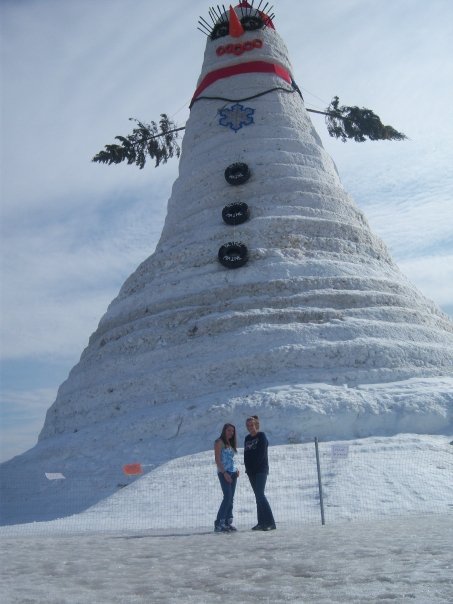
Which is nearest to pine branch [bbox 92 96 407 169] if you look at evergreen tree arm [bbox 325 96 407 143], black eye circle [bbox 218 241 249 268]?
evergreen tree arm [bbox 325 96 407 143]

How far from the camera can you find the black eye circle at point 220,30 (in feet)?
72.0

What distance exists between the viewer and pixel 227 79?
69.2ft

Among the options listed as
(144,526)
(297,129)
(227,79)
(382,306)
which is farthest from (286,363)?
(227,79)

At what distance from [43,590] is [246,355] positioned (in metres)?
9.40

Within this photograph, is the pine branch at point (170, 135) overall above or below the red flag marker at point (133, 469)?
above

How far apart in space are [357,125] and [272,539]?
2203 cm

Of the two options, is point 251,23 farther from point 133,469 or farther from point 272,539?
point 272,539

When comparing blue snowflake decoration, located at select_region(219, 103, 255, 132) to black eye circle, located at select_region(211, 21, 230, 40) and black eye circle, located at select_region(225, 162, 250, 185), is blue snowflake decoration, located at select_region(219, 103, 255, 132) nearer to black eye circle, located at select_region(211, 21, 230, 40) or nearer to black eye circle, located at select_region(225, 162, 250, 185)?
black eye circle, located at select_region(225, 162, 250, 185)

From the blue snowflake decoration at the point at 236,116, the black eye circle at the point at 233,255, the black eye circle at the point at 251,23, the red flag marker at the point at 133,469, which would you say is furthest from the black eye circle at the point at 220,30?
the red flag marker at the point at 133,469

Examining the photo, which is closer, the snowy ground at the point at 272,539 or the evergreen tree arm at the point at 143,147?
the snowy ground at the point at 272,539

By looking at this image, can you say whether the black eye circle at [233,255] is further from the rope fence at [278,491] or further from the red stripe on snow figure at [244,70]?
the red stripe on snow figure at [244,70]

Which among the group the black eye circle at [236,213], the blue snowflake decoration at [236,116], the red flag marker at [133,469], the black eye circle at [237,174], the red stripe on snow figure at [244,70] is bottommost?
the red flag marker at [133,469]

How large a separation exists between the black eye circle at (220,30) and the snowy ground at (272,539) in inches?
584

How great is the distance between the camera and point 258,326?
14492 millimetres
